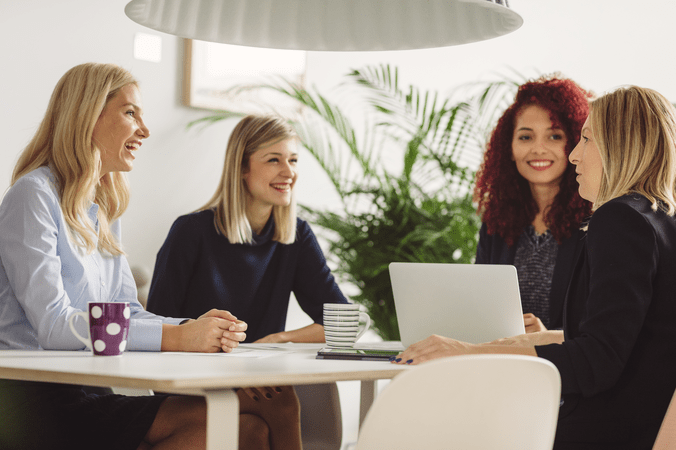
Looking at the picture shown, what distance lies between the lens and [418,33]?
1.50 meters

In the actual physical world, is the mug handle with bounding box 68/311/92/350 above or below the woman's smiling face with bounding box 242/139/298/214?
below

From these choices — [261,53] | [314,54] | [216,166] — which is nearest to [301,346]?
[216,166]

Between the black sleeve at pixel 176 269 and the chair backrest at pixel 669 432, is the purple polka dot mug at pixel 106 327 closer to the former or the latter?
the black sleeve at pixel 176 269

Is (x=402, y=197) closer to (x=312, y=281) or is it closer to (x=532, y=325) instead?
(x=312, y=281)

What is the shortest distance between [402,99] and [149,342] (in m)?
2.09

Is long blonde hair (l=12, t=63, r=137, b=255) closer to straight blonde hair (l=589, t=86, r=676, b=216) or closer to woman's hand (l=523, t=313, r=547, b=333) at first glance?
woman's hand (l=523, t=313, r=547, b=333)

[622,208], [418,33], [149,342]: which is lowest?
[149,342]

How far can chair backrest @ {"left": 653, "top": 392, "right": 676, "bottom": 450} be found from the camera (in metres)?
1.20

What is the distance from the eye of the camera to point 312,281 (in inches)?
97.4

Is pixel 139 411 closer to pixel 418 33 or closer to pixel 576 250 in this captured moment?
pixel 418 33

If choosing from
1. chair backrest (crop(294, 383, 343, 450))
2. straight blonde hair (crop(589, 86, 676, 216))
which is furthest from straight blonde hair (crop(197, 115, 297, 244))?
straight blonde hair (crop(589, 86, 676, 216))

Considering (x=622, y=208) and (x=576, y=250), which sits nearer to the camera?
(x=622, y=208)

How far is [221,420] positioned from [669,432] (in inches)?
29.7

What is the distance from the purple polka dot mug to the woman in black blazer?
560 mm
